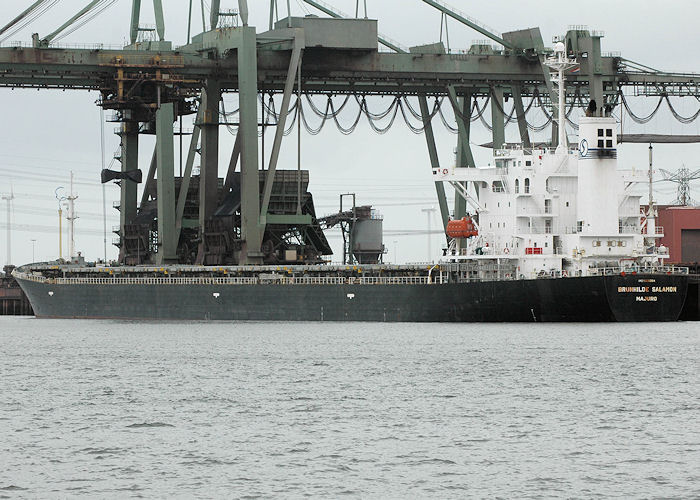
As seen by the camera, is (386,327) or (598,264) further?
(386,327)

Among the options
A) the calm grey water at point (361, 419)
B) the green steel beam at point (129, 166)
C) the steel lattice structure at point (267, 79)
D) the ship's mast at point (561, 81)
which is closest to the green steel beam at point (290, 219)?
the steel lattice structure at point (267, 79)

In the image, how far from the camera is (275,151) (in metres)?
67.2

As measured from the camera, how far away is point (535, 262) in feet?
186

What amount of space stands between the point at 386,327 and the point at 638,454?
35.6m

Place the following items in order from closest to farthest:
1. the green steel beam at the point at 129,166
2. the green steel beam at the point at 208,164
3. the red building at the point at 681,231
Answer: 1. the green steel beam at the point at 208,164
2. the red building at the point at 681,231
3. the green steel beam at the point at 129,166

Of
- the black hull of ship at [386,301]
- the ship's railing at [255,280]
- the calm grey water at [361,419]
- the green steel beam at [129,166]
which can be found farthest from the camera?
the green steel beam at [129,166]

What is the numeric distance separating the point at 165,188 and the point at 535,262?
77.4 ft

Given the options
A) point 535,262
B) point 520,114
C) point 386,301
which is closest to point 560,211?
point 535,262

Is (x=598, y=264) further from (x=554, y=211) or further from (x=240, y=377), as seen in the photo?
(x=240, y=377)

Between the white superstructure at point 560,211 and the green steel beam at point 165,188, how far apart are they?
18.4m

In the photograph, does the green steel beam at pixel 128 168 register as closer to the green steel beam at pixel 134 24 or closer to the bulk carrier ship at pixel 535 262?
the green steel beam at pixel 134 24

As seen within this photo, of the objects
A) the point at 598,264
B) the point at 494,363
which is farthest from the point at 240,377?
the point at 598,264

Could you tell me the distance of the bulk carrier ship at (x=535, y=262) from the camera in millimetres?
54031

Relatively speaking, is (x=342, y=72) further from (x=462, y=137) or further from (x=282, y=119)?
(x=462, y=137)
